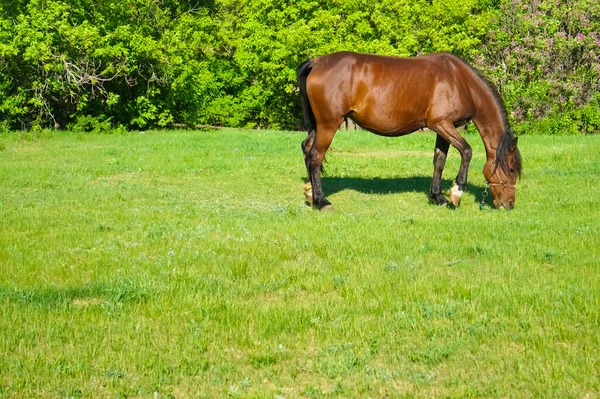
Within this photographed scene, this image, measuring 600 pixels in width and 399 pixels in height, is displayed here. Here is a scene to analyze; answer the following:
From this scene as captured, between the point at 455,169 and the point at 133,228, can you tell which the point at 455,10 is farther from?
the point at 133,228

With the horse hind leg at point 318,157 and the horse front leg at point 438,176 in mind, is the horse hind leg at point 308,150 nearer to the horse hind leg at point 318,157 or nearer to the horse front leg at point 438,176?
the horse hind leg at point 318,157

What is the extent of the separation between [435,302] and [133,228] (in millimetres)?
5513

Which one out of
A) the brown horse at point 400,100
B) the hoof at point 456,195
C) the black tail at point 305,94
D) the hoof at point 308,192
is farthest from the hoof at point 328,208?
the hoof at point 456,195

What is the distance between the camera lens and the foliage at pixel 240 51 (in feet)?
98.2

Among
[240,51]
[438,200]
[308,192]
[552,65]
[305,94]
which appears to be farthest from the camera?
[240,51]

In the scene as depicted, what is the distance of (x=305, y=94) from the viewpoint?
45.0 ft

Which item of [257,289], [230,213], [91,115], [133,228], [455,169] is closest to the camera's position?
[257,289]

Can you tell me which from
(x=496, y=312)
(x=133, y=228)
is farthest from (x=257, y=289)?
(x=133, y=228)

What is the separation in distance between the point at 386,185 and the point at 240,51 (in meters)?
23.1

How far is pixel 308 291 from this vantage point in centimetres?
809

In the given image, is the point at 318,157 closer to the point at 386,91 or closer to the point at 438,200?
the point at 386,91

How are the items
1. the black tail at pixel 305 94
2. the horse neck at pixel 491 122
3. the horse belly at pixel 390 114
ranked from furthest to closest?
the black tail at pixel 305 94 < the horse belly at pixel 390 114 < the horse neck at pixel 491 122

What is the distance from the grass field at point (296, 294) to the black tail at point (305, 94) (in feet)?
5.02

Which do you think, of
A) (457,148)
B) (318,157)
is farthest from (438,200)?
(318,157)
